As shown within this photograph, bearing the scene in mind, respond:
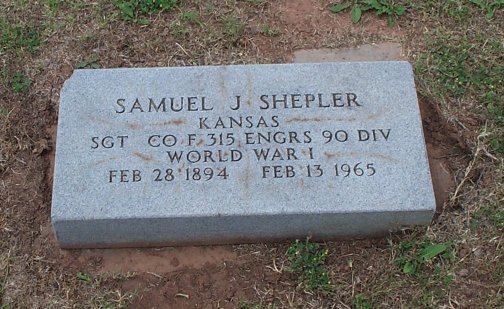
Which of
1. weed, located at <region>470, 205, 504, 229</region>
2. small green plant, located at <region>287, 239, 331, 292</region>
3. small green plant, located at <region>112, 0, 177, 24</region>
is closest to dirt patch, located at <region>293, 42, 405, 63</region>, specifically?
small green plant, located at <region>112, 0, 177, 24</region>

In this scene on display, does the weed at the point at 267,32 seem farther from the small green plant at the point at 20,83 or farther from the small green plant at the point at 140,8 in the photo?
the small green plant at the point at 20,83

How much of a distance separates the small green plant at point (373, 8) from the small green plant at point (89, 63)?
4.81 ft

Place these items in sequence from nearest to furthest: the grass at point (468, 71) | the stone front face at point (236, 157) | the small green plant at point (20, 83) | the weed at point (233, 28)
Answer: the stone front face at point (236, 157) < the grass at point (468, 71) < the small green plant at point (20, 83) < the weed at point (233, 28)

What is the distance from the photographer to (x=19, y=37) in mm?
4188

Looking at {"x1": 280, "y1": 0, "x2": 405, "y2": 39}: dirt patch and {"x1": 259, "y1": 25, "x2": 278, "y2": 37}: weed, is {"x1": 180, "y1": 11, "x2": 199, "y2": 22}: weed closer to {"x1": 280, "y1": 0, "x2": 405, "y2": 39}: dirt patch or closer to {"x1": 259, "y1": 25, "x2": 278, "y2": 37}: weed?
{"x1": 259, "y1": 25, "x2": 278, "y2": 37}: weed

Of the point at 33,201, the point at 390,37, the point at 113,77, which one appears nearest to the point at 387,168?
the point at 390,37

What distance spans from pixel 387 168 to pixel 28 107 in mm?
2042

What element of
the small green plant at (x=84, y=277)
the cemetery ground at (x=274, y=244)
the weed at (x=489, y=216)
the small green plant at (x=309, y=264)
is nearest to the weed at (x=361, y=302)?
the cemetery ground at (x=274, y=244)

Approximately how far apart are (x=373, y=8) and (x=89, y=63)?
5.76 feet

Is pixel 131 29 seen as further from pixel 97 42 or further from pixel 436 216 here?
pixel 436 216

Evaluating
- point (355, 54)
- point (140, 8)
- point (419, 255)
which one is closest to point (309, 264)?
point (419, 255)

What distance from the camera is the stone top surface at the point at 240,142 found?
3.20m

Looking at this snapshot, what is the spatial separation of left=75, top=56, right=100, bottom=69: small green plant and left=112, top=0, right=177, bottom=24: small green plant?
1.12 ft

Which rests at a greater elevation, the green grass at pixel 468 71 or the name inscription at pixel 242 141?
the name inscription at pixel 242 141
